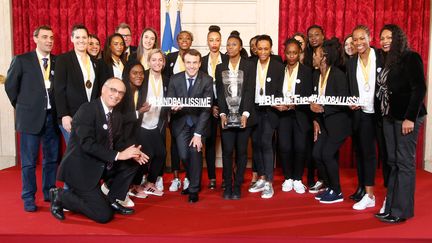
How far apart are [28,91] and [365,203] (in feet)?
10.3

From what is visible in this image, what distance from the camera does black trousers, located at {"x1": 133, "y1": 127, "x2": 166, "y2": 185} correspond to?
416 centimetres

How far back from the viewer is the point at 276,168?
5832 millimetres

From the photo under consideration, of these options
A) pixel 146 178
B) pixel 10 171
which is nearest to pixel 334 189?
pixel 146 178

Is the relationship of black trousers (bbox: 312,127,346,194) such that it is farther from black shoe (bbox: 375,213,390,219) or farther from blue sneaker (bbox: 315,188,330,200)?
black shoe (bbox: 375,213,390,219)

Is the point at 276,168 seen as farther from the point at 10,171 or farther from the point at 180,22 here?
the point at 10,171

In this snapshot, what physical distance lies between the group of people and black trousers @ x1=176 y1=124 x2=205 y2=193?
0.4 inches

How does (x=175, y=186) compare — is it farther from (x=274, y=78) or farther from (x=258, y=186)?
(x=274, y=78)

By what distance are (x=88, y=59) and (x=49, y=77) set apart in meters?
0.37

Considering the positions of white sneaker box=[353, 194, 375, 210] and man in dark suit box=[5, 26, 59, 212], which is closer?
man in dark suit box=[5, 26, 59, 212]

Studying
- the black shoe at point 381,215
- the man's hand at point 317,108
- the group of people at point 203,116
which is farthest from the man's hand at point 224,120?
the black shoe at point 381,215

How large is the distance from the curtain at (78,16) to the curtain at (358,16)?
1852 millimetres

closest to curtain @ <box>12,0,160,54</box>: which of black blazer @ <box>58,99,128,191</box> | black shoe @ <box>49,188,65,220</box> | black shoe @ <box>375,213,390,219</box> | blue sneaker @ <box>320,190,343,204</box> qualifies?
black blazer @ <box>58,99,128,191</box>

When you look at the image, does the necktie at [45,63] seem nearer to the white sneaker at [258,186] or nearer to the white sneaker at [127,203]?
the white sneaker at [127,203]

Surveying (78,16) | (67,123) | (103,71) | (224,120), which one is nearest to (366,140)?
(224,120)
